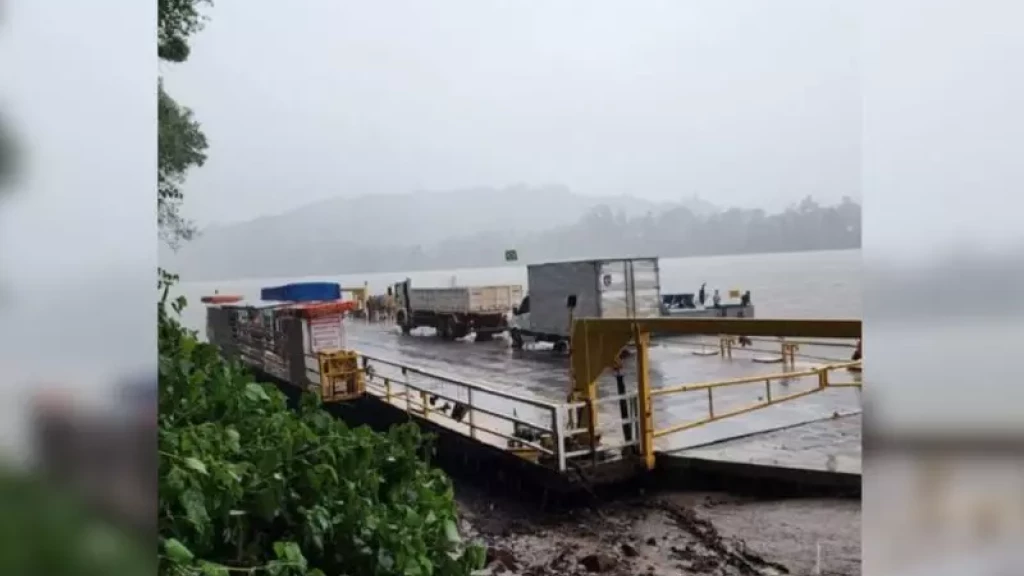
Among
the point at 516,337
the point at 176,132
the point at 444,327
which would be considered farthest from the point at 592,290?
the point at 176,132

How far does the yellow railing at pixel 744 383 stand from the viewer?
117 cm

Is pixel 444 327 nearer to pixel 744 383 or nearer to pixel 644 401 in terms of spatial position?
pixel 644 401

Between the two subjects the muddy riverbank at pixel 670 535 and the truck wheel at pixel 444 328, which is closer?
the muddy riverbank at pixel 670 535

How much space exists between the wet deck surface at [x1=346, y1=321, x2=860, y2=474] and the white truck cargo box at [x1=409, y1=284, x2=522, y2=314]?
0.16ft

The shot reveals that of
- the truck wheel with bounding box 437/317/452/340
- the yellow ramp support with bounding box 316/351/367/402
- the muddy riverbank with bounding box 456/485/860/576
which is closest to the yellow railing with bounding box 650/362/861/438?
the muddy riverbank with bounding box 456/485/860/576

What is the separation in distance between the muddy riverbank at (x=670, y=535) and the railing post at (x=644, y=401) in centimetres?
7

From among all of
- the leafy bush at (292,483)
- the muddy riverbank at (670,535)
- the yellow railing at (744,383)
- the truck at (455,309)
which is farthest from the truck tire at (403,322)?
the yellow railing at (744,383)

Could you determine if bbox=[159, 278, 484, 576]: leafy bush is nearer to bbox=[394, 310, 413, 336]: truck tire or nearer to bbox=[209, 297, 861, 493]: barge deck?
bbox=[209, 297, 861, 493]: barge deck

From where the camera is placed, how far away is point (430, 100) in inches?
51.1

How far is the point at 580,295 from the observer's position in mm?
1262

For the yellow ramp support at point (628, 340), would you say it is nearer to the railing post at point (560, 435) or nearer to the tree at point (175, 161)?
the railing post at point (560, 435)

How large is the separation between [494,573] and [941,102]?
906 millimetres

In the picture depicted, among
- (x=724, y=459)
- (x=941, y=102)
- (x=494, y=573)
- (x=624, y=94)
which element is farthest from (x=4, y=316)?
(x=941, y=102)

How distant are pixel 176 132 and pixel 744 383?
0.94 m
